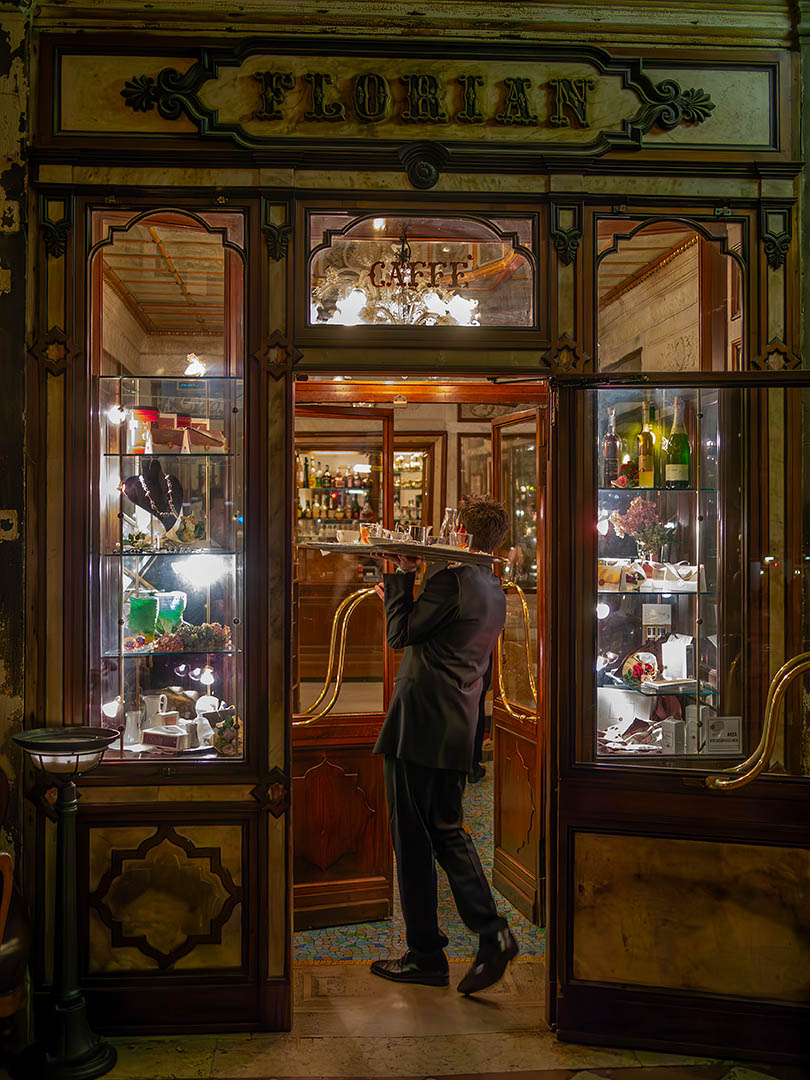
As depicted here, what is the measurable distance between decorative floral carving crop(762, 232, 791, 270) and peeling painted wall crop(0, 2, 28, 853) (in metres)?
2.86

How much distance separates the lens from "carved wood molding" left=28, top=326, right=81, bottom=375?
323 centimetres

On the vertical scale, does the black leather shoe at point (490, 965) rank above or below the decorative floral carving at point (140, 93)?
below

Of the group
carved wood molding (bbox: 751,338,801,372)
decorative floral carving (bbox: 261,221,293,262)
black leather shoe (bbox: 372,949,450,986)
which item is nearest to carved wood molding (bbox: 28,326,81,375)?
decorative floral carving (bbox: 261,221,293,262)

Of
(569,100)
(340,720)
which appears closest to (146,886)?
(340,720)

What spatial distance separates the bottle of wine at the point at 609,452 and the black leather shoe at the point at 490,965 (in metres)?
1.94

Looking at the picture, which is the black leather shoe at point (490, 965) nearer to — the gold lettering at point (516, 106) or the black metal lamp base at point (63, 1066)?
the black metal lamp base at point (63, 1066)

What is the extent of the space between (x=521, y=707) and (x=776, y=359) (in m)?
2.03

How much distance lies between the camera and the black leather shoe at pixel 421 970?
11.8 feet

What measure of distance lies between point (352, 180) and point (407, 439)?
5.37 metres

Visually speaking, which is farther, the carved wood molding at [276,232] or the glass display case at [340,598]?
the glass display case at [340,598]

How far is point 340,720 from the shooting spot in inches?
164

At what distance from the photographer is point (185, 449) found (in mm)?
3479

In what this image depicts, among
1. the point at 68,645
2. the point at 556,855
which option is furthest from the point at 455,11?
the point at 556,855

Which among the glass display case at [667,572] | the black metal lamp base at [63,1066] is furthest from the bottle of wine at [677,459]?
the black metal lamp base at [63,1066]
